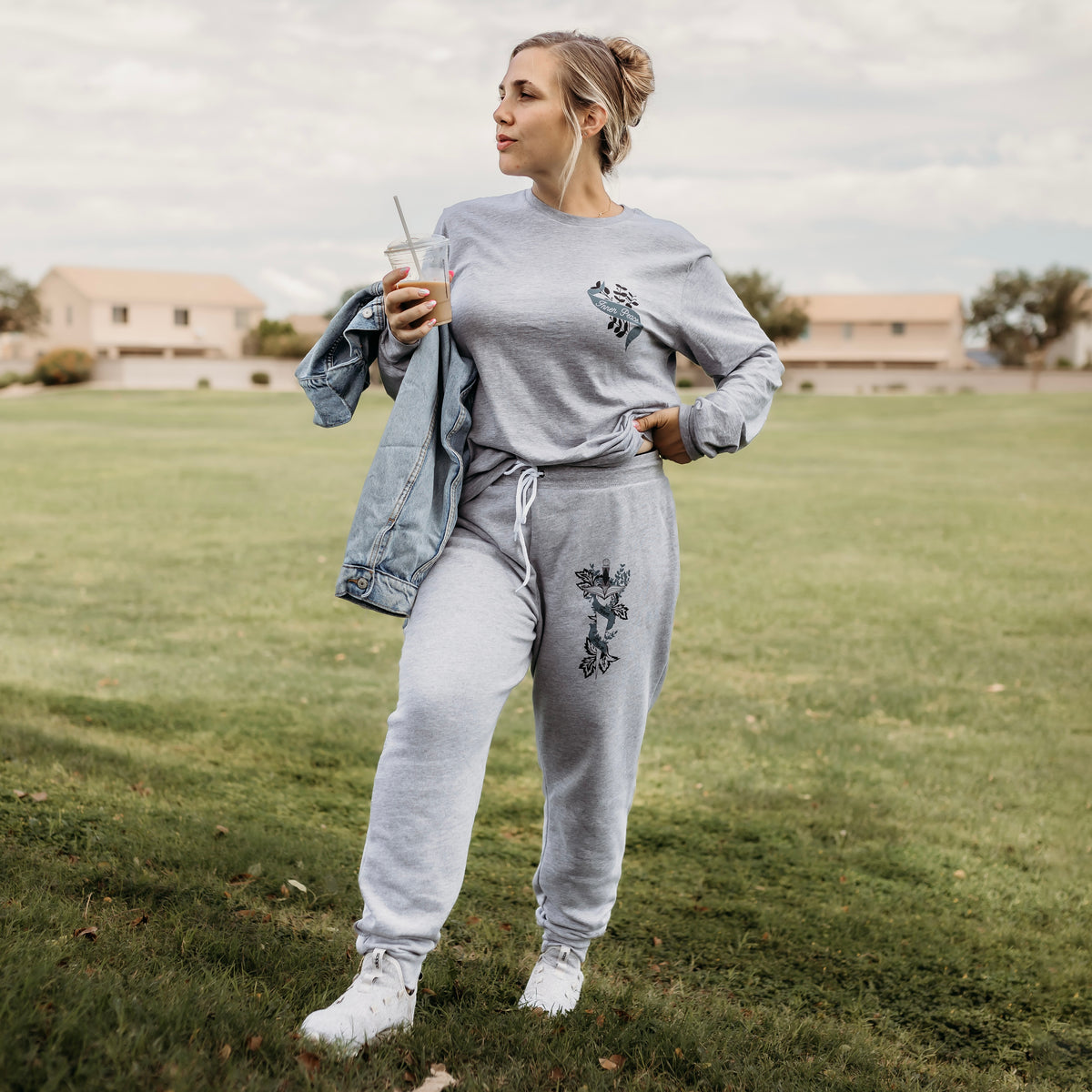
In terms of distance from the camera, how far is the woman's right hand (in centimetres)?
277

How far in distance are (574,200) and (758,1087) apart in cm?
214

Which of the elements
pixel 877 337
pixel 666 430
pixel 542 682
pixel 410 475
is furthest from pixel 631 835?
pixel 877 337

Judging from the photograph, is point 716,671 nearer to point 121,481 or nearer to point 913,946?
point 913,946

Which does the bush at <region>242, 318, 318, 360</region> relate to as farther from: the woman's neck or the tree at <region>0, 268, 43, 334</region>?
the woman's neck

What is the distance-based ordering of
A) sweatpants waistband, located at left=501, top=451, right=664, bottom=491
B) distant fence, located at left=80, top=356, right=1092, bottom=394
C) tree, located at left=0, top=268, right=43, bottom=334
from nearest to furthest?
sweatpants waistband, located at left=501, top=451, right=664, bottom=491 < distant fence, located at left=80, top=356, right=1092, bottom=394 < tree, located at left=0, top=268, right=43, bottom=334

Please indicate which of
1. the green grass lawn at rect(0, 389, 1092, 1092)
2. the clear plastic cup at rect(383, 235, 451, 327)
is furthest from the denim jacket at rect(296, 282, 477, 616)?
the green grass lawn at rect(0, 389, 1092, 1092)

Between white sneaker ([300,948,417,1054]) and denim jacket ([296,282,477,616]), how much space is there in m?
0.77

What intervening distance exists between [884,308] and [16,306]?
53.1 m

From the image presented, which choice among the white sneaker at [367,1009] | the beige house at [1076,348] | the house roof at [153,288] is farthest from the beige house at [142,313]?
the white sneaker at [367,1009]

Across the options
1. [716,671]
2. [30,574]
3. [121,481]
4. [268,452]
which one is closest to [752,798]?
[716,671]

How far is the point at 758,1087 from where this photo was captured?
9.18 ft

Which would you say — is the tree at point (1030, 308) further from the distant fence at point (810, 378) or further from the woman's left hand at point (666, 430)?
the woman's left hand at point (666, 430)

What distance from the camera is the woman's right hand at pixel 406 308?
2768 mm

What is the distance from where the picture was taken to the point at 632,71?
10.0 feet
